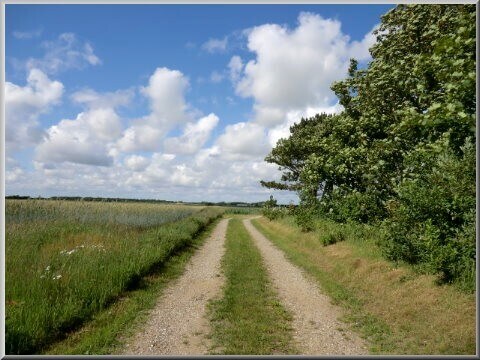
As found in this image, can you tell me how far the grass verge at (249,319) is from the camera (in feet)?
25.7

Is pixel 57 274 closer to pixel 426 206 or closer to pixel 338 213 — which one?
pixel 426 206

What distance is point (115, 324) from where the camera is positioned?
8875mm

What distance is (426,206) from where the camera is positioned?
11898 millimetres

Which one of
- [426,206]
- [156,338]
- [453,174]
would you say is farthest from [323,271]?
[156,338]

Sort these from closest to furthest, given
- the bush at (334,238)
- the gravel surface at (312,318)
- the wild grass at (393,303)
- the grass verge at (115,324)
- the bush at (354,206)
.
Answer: the grass verge at (115,324) < the gravel surface at (312,318) < the wild grass at (393,303) < the bush at (354,206) < the bush at (334,238)

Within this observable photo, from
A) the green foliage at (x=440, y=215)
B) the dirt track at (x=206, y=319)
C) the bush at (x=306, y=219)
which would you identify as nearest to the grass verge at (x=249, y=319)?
the dirt track at (x=206, y=319)

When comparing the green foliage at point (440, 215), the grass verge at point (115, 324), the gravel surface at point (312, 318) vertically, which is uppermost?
the green foliage at point (440, 215)

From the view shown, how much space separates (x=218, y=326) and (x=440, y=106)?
295 inches

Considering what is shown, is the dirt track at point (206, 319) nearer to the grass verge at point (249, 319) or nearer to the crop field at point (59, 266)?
the grass verge at point (249, 319)

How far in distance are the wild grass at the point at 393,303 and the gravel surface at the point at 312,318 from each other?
37 cm

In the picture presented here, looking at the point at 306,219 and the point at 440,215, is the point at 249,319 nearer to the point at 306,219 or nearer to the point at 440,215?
the point at 440,215

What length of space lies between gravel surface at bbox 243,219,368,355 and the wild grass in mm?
372

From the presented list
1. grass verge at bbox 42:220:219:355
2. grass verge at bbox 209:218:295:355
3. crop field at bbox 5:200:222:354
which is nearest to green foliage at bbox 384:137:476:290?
grass verge at bbox 209:218:295:355

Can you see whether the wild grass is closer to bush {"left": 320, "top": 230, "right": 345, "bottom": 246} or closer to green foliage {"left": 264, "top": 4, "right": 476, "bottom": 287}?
green foliage {"left": 264, "top": 4, "right": 476, "bottom": 287}
